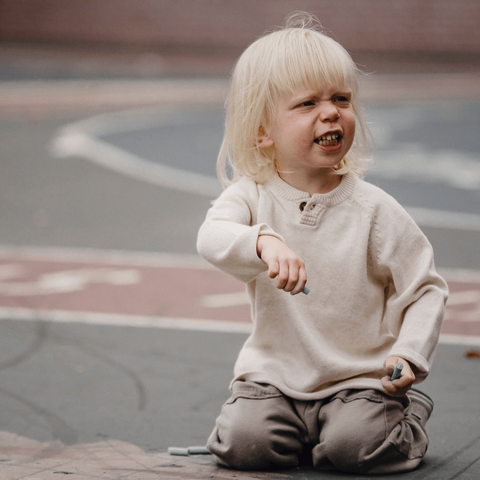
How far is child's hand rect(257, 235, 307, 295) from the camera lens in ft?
6.22

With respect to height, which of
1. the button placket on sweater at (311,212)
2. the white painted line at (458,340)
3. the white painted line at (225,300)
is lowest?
the white painted line at (458,340)

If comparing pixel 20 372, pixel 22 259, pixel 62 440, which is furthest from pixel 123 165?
pixel 62 440

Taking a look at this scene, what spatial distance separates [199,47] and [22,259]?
1758cm

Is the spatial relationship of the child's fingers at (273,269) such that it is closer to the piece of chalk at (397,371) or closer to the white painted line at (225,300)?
the piece of chalk at (397,371)

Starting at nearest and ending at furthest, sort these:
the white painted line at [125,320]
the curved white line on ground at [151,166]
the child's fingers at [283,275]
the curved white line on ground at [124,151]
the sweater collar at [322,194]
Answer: the child's fingers at [283,275], the sweater collar at [322,194], the white painted line at [125,320], the curved white line on ground at [151,166], the curved white line on ground at [124,151]

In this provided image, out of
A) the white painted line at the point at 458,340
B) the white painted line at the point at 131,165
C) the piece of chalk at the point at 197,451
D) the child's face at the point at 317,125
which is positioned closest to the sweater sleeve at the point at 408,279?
the child's face at the point at 317,125

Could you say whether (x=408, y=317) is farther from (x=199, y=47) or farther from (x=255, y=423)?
(x=199, y=47)

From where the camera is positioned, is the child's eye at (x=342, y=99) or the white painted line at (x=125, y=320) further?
the white painted line at (x=125, y=320)

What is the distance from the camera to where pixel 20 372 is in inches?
130

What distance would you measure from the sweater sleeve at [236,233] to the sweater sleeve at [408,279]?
0.39m

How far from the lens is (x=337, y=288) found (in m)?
2.30

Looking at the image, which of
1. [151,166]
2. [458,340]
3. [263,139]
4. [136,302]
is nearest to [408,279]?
[263,139]

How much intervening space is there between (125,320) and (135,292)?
51cm

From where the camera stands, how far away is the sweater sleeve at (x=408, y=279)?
223cm
